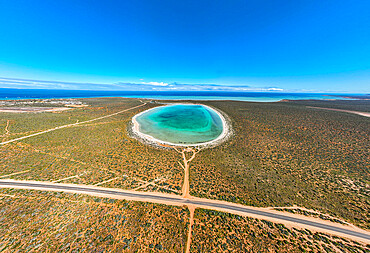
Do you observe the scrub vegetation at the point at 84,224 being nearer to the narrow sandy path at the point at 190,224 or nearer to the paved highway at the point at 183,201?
the narrow sandy path at the point at 190,224

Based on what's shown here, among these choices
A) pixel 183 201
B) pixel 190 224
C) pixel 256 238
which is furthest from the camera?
pixel 183 201

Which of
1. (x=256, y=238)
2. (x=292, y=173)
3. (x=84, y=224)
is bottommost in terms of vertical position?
(x=256, y=238)

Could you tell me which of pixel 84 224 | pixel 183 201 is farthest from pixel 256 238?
pixel 84 224

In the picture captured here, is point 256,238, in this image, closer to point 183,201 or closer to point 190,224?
point 190,224

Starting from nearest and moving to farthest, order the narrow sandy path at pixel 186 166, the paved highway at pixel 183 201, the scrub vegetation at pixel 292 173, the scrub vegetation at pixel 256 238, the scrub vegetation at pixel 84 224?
the scrub vegetation at pixel 84 224
the scrub vegetation at pixel 256 238
the paved highway at pixel 183 201
the scrub vegetation at pixel 292 173
the narrow sandy path at pixel 186 166

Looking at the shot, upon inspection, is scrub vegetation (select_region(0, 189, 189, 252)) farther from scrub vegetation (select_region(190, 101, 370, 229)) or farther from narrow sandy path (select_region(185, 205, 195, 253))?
scrub vegetation (select_region(190, 101, 370, 229))

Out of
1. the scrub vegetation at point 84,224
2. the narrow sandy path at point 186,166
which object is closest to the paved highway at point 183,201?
the scrub vegetation at point 84,224

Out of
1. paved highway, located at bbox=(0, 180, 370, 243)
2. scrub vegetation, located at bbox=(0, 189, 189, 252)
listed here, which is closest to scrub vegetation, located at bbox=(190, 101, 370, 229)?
paved highway, located at bbox=(0, 180, 370, 243)

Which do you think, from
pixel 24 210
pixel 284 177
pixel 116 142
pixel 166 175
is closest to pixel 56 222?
pixel 24 210

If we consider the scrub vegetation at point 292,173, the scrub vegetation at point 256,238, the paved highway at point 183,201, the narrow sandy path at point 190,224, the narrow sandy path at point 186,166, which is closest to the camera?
the narrow sandy path at point 190,224
